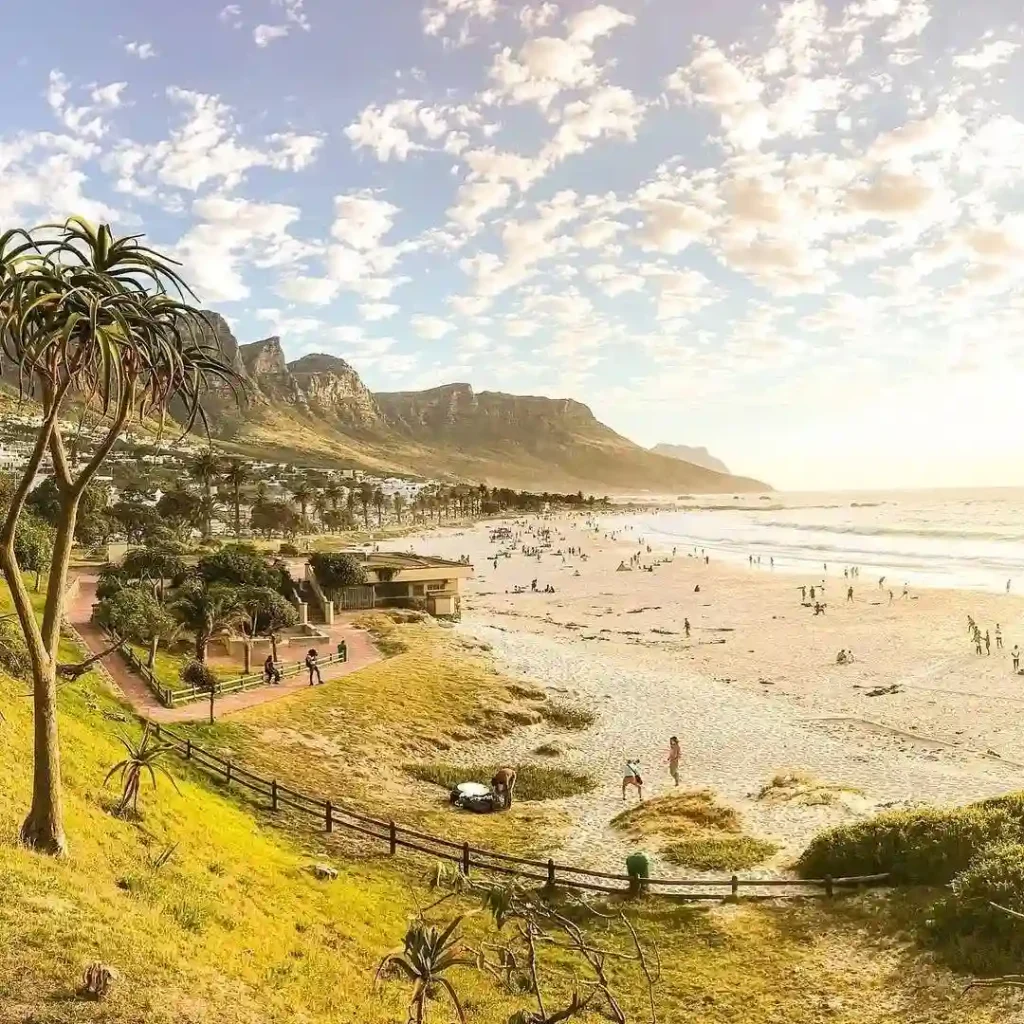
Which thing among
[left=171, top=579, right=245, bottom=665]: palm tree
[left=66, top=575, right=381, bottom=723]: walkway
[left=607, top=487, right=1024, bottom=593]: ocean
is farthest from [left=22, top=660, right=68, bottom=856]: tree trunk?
[left=607, top=487, right=1024, bottom=593]: ocean

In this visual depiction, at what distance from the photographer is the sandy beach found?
80.8 feet

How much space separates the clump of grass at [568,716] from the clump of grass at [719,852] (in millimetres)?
10951

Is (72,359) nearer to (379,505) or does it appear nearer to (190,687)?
(190,687)

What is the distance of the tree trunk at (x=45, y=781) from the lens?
37.4 ft

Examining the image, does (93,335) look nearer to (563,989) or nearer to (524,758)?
(563,989)

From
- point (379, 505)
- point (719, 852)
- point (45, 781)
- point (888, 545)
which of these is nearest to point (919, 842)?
point (719, 852)

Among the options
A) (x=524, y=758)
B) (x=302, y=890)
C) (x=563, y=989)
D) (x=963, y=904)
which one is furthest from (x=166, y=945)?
(x=524, y=758)

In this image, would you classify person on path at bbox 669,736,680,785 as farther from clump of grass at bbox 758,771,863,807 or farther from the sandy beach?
clump of grass at bbox 758,771,863,807

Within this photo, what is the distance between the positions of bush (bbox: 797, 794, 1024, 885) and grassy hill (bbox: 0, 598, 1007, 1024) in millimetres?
1016

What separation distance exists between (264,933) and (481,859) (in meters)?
7.04

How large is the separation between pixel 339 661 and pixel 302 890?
824 inches

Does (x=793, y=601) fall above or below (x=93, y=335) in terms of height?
below

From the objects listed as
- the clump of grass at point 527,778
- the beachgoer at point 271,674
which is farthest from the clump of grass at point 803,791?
the beachgoer at point 271,674

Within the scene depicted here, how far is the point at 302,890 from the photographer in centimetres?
1523
